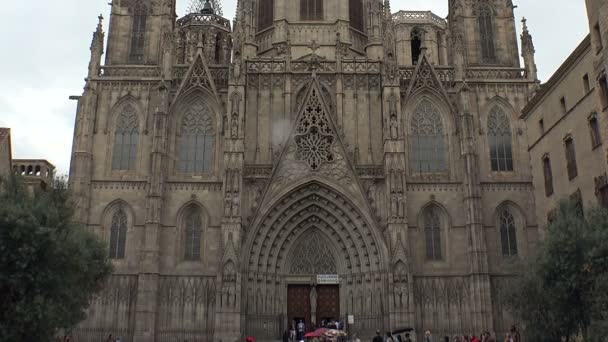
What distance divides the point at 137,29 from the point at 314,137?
15.9 metres

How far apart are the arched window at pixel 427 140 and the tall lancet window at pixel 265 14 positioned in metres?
13.8

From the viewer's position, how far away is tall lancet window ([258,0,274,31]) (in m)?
44.4

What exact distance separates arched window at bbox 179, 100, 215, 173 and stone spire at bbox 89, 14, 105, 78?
6.98 m

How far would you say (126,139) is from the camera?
127 feet

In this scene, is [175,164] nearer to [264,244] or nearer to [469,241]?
[264,244]

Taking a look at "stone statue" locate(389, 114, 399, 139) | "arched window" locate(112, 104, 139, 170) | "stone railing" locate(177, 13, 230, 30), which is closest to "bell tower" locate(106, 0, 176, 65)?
"arched window" locate(112, 104, 139, 170)

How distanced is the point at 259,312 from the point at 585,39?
23285mm

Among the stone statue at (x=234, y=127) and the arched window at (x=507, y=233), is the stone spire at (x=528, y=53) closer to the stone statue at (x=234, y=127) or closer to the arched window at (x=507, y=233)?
the arched window at (x=507, y=233)

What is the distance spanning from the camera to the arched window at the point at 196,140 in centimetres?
3809

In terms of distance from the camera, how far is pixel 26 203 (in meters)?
21.0

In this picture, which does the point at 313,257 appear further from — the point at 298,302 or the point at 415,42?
the point at 415,42

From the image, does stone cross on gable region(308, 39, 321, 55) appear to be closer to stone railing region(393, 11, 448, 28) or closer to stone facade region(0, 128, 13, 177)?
stone railing region(393, 11, 448, 28)

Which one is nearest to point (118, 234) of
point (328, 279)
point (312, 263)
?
point (312, 263)

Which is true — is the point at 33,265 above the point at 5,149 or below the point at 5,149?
below
